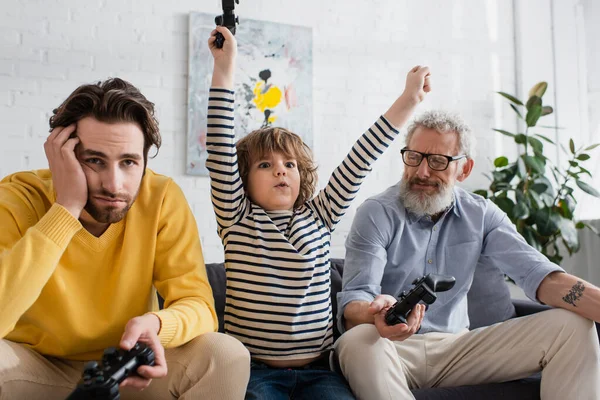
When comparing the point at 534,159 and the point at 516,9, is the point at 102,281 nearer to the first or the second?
the point at 534,159

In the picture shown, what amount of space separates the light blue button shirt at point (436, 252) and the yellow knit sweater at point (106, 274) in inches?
24.3

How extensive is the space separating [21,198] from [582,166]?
12.1 feet

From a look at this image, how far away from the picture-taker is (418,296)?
1.69 meters

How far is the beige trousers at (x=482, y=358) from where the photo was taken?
1.78 metres

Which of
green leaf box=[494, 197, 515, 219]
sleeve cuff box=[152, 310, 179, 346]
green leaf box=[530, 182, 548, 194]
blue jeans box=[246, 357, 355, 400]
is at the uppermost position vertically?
green leaf box=[530, 182, 548, 194]

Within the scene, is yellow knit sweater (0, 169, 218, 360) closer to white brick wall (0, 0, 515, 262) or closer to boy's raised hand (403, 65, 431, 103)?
boy's raised hand (403, 65, 431, 103)

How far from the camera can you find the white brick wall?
3.39 meters

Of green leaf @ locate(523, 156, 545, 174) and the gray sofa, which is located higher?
green leaf @ locate(523, 156, 545, 174)

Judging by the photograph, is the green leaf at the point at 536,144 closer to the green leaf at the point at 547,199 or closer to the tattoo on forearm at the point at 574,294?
the green leaf at the point at 547,199

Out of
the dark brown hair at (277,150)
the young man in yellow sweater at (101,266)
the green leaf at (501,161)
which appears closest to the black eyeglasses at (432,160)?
the dark brown hair at (277,150)

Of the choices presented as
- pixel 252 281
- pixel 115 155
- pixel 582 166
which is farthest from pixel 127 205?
pixel 582 166

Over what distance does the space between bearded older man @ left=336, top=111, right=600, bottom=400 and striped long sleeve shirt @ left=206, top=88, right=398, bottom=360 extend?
14 cm

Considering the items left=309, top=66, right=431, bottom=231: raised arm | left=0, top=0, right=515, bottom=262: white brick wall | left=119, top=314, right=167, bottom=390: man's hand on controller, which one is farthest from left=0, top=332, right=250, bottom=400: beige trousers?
left=0, top=0, right=515, bottom=262: white brick wall

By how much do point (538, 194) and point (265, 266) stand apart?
263 centimetres
